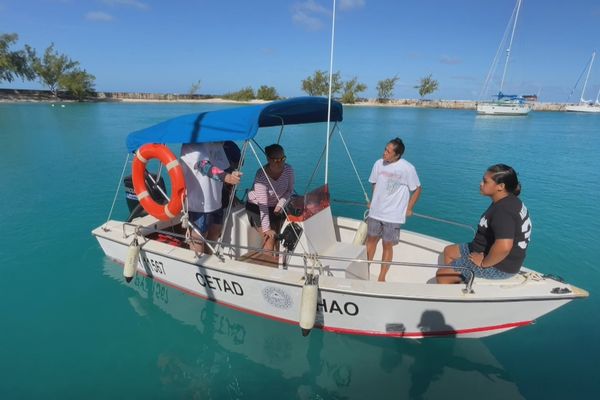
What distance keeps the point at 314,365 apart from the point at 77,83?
74.3 m

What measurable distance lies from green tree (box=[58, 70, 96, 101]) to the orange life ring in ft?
233

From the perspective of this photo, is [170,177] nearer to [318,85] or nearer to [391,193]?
[391,193]

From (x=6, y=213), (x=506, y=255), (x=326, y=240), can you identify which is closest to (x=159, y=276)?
(x=326, y=240)

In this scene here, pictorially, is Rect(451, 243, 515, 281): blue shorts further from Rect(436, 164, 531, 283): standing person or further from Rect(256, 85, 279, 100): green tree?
Rect(256, 85, 279, 100): green tree

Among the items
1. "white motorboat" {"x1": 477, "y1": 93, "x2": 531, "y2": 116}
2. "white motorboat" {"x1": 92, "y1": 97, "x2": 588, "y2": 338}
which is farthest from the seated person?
"white motorboat" {"x1": 477, "y1": 93, "x2": 531, "y2": 116}

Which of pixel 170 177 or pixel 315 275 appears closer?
pixel 315 275

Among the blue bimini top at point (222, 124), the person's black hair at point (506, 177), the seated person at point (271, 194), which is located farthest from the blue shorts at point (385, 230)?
the blue bimini top at point (222, 124)

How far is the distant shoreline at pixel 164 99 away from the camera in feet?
187

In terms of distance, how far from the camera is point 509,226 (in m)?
2.90

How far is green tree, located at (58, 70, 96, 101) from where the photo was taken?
199ft

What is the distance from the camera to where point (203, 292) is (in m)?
4.57

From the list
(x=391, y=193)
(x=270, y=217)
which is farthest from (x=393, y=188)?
(x=270, y=217)

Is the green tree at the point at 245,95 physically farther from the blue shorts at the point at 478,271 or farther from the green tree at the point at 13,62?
the blue shorts at the point at 478,271

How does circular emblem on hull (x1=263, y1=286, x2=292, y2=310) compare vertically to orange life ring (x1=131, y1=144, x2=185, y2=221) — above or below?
below
